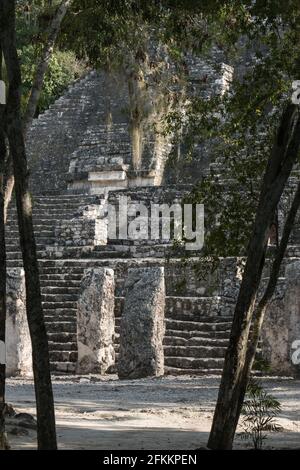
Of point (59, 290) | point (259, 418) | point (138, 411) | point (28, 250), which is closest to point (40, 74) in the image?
point (28, 250)

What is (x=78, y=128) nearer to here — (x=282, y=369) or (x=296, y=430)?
(x=282, y=369)

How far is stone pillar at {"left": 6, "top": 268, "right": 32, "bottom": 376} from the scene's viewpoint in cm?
1628

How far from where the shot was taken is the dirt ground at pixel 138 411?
31.4 ft

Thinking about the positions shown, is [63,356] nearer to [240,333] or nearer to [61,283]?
[61,283]

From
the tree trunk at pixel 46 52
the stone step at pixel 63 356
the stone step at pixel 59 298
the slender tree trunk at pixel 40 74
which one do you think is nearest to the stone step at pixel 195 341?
the stone step at pixel 63 356

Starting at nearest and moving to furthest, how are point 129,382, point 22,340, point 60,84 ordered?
point 129,382, point 22,340, point 60,84

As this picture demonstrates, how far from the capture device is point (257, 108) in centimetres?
1055

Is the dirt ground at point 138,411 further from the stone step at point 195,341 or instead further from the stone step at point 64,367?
the stone step at point 195,341

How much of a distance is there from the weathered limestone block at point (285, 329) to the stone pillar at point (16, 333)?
314cm

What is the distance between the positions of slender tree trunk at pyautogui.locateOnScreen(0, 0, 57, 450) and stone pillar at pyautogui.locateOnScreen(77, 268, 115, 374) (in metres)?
8.51

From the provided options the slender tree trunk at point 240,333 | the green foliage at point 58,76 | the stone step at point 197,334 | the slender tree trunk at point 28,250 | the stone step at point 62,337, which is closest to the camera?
the slender tree trunk at point 28,250

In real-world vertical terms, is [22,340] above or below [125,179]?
below

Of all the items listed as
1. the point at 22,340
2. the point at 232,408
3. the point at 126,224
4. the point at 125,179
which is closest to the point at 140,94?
the point at 126,224

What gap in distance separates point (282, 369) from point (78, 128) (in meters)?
16.5
